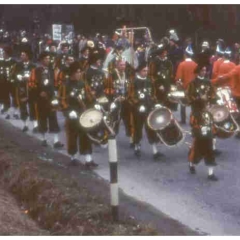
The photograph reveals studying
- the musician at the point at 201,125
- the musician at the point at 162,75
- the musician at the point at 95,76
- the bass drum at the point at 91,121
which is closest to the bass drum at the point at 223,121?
the musician at the point at 201,125

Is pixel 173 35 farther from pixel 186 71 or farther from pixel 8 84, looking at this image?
pixel 186 71

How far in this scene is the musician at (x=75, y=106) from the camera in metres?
12.5

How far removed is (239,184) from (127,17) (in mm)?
12397

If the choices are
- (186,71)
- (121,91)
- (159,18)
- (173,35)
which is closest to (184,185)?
(121,91)

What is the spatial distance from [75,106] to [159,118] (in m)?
1.35

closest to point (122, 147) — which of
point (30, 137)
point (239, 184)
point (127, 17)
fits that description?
point (30, 137)

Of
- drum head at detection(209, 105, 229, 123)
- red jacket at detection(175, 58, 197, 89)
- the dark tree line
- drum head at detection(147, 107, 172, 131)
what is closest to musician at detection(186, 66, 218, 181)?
drum head at detection(209, 105, 229, 123)

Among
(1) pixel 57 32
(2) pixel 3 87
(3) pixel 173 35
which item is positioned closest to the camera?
(2) pixel 3 87

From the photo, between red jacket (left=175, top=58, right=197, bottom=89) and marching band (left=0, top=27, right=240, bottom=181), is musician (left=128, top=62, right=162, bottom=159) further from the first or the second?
red jacket (left=175, top=58, right=197, bottom=89)

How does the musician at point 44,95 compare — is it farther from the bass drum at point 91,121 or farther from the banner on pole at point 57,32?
the banner on pole at point 57,32

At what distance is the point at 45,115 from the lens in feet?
49.3

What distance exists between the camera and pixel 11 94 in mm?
19188

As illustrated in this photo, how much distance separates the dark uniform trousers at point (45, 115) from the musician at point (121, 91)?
3.76 ft

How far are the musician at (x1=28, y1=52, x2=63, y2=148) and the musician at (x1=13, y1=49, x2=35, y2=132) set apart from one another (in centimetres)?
92
